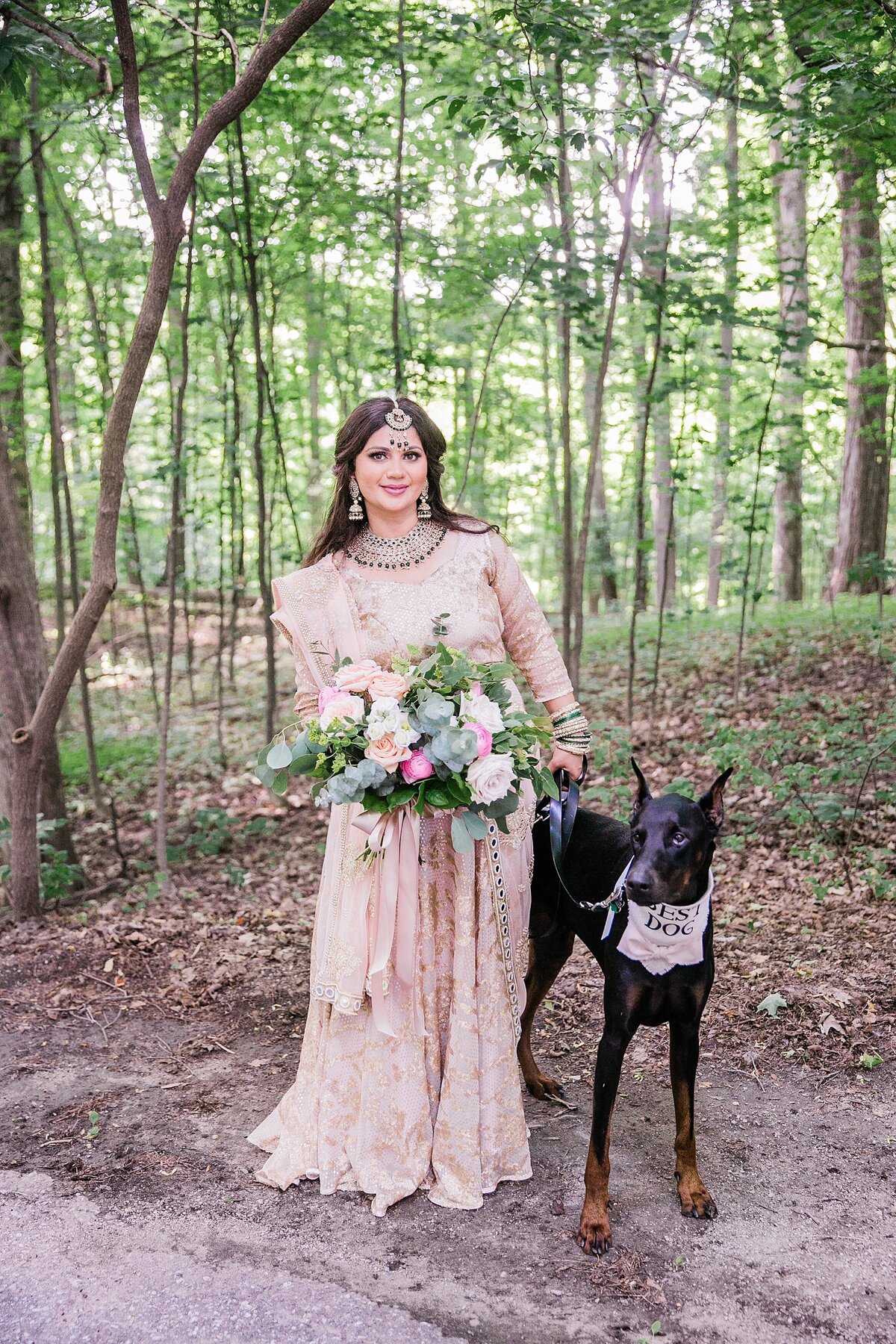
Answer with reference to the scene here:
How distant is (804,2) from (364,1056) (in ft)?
18.0

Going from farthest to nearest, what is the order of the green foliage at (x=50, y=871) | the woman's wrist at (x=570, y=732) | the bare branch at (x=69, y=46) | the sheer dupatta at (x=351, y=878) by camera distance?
the green foliage at (x=50, y=871) → the bare branch at (x=69, y=46) → the woman's wrist at (x=570, y=732) → the sheer dupatta at (x=351, y=878)

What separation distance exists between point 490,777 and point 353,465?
1.21 m

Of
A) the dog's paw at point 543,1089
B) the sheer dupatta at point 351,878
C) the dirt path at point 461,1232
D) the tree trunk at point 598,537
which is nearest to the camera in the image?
the dirt path at point 461,1232

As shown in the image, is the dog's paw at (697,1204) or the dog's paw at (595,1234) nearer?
the dog's paw at (595,1234)

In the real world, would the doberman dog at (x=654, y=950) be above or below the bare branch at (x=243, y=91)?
below

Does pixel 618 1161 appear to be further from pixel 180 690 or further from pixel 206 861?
pixel 180 690

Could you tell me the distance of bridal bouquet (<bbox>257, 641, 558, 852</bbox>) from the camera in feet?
8.63

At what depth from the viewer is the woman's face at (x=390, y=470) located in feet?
10.3

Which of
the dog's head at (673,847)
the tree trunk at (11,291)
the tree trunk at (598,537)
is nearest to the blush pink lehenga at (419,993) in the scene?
the dog's head at (673,847)

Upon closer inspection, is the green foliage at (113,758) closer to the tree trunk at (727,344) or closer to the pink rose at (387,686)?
the tree trunk at (727,344)

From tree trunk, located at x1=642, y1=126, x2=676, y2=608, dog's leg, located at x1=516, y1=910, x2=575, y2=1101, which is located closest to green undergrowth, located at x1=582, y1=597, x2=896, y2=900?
tree trunk, located at x1=642, y1=126, x2=676, y2=608

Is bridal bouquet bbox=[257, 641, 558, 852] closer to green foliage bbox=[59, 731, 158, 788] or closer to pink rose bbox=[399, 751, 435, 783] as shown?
pink rose bbox=[399, 751, 435, 783]

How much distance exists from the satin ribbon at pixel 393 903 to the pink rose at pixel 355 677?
0.42 m

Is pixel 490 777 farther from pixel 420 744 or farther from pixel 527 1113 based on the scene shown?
pixel 527 1113
